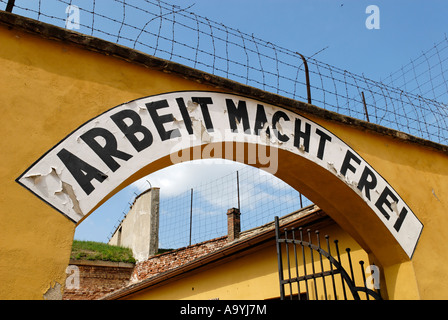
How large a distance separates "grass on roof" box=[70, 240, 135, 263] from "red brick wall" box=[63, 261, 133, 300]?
253 mm

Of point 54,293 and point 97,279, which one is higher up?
point 97,279

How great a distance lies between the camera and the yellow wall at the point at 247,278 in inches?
292

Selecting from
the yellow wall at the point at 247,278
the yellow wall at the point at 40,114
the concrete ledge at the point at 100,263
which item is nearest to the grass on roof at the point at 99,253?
the concrete ledge at the point at 100,263

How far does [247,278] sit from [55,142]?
615cm

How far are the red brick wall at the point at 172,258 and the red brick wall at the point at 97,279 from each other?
46 centimetres

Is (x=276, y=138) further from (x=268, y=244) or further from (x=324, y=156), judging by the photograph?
(x=268, y=244)

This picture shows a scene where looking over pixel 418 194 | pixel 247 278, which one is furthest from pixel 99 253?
pixel 418 194

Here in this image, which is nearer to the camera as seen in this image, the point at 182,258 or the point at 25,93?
the point at 25,93

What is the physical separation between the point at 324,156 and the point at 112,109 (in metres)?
2.68

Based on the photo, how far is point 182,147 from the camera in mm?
4781

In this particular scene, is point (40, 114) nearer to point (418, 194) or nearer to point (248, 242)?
point (418, 194)
